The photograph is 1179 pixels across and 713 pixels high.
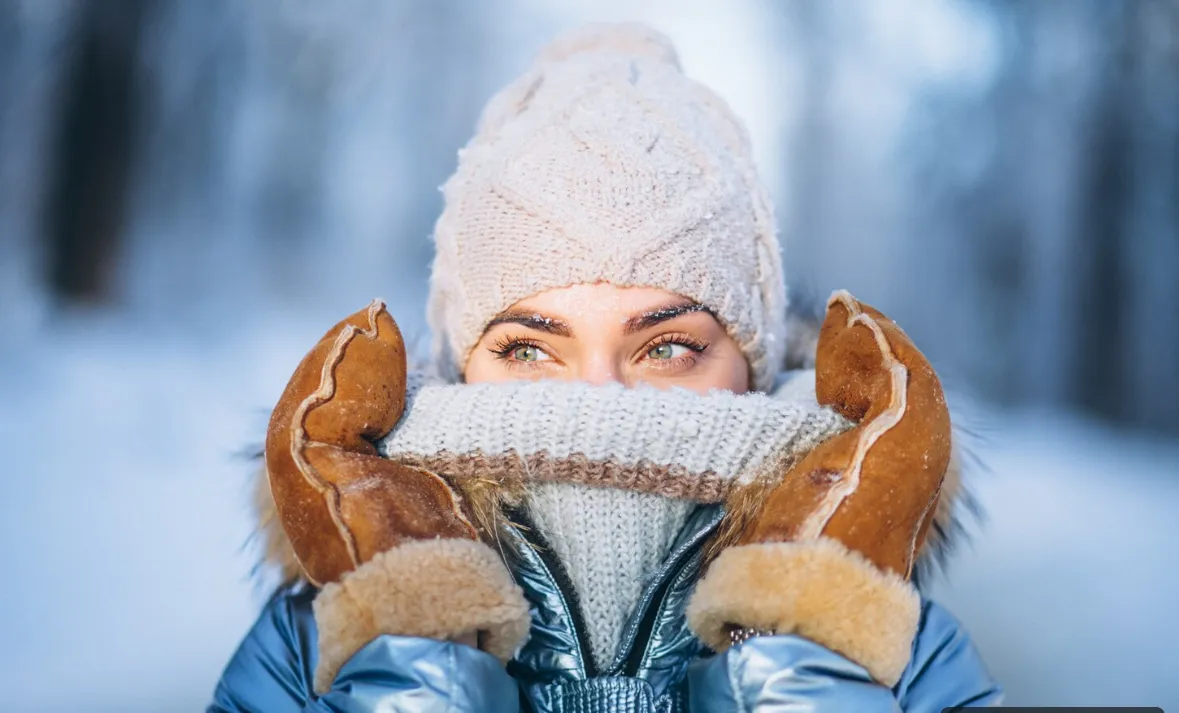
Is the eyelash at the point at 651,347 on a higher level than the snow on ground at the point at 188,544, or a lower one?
higher

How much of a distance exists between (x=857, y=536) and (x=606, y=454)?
28 cm

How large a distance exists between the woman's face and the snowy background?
1.43 metres

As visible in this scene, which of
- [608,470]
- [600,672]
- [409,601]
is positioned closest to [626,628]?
[600,672]

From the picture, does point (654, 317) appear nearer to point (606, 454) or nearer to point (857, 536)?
point (606, 454)

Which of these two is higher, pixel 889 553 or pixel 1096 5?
pixel 1096 5

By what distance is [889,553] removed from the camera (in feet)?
2.80

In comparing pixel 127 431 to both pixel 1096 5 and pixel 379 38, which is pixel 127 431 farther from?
pixel 1096 5

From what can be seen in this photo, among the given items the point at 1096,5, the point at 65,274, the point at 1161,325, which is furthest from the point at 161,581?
the point at 1096,5

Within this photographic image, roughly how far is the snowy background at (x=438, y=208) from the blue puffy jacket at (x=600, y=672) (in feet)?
4.05

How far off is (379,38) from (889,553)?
12.6 ft

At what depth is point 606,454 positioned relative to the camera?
99 centimetres

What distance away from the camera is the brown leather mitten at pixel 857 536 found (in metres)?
A: 0.81

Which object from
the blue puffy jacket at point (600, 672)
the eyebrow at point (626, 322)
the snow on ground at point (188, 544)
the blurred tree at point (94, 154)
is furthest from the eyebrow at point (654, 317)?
the blurred tree at point (94, 154)

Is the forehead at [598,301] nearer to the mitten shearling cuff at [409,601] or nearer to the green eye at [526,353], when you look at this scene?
the green eye at [526,353]
